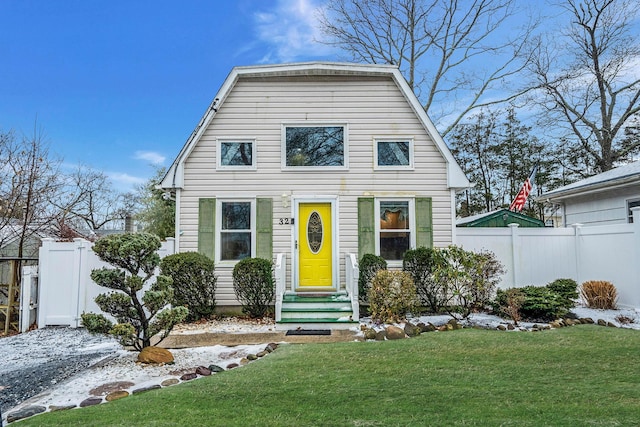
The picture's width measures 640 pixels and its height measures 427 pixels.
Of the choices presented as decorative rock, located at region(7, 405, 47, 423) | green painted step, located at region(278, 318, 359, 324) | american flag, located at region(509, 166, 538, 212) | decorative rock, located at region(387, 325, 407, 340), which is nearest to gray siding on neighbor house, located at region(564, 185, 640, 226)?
american flag, located at region(509, 166, 538, 212)

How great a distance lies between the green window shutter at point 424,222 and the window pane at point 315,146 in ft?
6.71

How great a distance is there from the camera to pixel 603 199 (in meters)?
10.4

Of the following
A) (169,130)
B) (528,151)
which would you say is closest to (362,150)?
(169,130)

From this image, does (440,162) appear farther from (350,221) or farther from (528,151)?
(528,151)

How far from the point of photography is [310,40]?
17641 millimetres

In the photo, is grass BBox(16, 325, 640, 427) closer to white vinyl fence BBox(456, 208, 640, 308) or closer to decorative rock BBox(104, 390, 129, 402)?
decorative rock BBox(104, 390, 129, 402)

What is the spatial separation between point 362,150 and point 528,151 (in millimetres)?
16670

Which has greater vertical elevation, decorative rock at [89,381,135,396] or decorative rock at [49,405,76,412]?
decorative rock at [89,381,135,396]

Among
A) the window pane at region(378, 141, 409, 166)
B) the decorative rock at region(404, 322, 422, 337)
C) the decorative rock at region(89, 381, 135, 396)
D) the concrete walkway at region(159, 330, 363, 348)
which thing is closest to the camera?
the decorative rock at region(89, 381, 135, 396)

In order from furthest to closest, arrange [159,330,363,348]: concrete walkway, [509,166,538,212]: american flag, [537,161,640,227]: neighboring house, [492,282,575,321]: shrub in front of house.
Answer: [509,166,538,212]: american flag
[537,161,640,227]: neighboring house
[492,282,575,321]: shrub in front of house
[159,330,363,348]: concrete walkway

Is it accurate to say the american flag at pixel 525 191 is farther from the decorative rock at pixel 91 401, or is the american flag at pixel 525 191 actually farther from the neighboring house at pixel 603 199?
the decorative rock at pixel 91 401

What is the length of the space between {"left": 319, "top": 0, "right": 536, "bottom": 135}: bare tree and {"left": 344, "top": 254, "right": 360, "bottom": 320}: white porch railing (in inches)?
495

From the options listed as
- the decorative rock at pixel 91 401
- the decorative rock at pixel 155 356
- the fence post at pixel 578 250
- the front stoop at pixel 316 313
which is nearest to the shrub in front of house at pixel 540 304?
the fence post at pixel 578 250

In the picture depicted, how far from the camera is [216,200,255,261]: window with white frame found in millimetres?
8844
